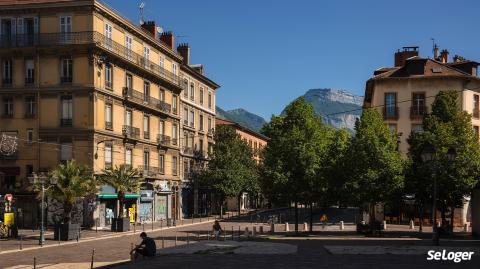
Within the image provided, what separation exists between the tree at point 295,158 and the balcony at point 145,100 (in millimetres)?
16816

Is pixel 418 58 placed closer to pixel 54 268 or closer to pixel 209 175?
pixel 209 175

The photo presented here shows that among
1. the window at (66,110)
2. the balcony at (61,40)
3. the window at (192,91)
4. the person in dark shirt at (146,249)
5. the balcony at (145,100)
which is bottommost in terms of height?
the person in dark shirt at (146,249)

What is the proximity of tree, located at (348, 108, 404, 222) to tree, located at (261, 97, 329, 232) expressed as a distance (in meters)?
3.41

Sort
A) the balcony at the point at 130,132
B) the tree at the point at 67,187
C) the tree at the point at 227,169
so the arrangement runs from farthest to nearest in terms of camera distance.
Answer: the tree at the point at 227,169 < the balcony at the point at 130,132 < the tree at the point at 67,187

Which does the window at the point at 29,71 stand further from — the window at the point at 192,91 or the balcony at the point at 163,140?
the window at the point at 192,91

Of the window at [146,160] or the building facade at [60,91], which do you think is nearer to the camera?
the building facade at [60,91]

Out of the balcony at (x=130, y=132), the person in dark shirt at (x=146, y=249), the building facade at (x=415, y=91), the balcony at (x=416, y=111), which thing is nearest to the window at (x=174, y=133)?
the balcony at (x=130, y=132)

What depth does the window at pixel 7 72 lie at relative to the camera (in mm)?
53100

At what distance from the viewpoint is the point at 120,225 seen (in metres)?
48.3

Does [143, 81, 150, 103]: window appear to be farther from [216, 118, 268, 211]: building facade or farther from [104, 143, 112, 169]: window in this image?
[216, 118, 268, 211]: building facade

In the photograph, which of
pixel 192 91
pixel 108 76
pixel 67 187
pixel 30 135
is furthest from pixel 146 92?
pixel 67 187

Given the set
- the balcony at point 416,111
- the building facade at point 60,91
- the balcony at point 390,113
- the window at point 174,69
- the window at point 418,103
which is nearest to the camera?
the building facade at point 60,91

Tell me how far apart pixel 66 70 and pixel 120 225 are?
14.1 m

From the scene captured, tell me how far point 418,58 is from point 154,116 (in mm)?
26713
